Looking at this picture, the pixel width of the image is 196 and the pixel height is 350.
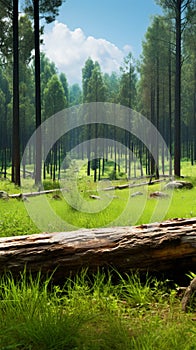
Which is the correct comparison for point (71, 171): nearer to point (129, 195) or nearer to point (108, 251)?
point (129, 195)

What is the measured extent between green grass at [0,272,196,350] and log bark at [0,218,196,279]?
15 cm

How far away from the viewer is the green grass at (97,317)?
3186 mm

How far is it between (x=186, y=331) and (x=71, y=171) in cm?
→ 747

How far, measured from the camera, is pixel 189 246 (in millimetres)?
4707

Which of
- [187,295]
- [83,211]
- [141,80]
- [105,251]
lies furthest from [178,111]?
[187,295]

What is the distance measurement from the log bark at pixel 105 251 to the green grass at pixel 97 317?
145 millimetres

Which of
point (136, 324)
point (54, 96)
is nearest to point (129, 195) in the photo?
point (136, 324)

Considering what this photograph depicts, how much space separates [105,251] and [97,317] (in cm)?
101

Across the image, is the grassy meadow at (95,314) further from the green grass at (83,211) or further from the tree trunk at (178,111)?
the tree trunk at (178,111)

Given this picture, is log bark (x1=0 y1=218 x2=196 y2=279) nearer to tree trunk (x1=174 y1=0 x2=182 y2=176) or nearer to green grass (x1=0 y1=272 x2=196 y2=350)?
green grass (x1=0 y1=272 x2=196 y2=350)

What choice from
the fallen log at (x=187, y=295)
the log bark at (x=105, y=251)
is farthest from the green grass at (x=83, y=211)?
the fallen log at (x=187, y=295)

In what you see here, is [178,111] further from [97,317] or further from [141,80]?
[97,317]

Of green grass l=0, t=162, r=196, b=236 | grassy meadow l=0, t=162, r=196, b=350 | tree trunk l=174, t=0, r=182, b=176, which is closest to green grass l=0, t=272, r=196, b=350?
grassy meadow l=0, t=162, r=196, b=350

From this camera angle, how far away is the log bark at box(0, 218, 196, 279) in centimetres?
457
